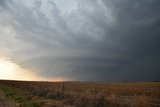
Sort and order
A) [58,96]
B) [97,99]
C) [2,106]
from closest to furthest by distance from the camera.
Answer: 1. [97,99]
2. [2,106]
3. [58,96]

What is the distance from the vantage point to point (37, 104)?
2505 centimetres

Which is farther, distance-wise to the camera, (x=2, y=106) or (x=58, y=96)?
(x=58, y=96)

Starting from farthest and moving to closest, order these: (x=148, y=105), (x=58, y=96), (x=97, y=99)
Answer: (x=58, y=96) → (x=97, y=99) → (x=148, y=105)

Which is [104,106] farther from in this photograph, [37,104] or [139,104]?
[37,104]

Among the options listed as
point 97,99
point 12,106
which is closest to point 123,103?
point 97,99

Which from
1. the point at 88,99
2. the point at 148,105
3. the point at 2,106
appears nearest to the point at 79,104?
the point at 88,99

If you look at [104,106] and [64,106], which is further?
[64,106]

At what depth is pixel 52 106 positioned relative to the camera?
2470 centimetres

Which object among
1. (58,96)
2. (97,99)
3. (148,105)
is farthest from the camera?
(58,96)

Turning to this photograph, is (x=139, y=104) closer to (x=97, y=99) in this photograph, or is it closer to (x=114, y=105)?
(x=114, y=105)

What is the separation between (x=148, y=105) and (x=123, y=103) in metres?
1.96

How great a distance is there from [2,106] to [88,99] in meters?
8.82

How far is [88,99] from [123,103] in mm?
3586

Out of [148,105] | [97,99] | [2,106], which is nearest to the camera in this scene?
[148,105]
